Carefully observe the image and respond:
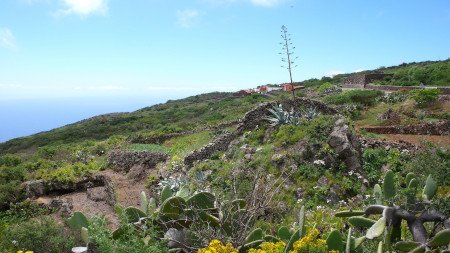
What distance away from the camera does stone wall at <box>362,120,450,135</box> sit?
1716 cm

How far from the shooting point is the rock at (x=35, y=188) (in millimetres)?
16406

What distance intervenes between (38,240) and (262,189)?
479 cm

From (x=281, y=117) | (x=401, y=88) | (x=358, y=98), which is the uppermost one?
(x=281, y=117)

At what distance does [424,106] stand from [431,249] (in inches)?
791

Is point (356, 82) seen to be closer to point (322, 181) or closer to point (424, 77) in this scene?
point (424, 77)

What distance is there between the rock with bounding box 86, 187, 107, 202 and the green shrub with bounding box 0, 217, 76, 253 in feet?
20.4

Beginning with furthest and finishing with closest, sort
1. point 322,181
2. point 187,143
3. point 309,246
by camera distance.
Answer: point 187,143
point 322,181
point 309,246

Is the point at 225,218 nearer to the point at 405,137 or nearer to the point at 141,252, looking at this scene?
the point at 141,252

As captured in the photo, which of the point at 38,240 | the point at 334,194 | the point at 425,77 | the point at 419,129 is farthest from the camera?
the point at 425,77

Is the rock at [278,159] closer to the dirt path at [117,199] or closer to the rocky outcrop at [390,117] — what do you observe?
the dirt path at [117,199]

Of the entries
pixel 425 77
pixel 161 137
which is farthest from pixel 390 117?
pixel 425 77

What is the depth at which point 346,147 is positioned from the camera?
1235 centimetres

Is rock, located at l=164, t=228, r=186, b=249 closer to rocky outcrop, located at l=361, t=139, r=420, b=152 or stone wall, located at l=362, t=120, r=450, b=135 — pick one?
rocky outcrop, located at l=361, t=139, r=420, b=152

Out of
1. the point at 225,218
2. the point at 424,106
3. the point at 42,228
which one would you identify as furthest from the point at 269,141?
the point at 424,106
